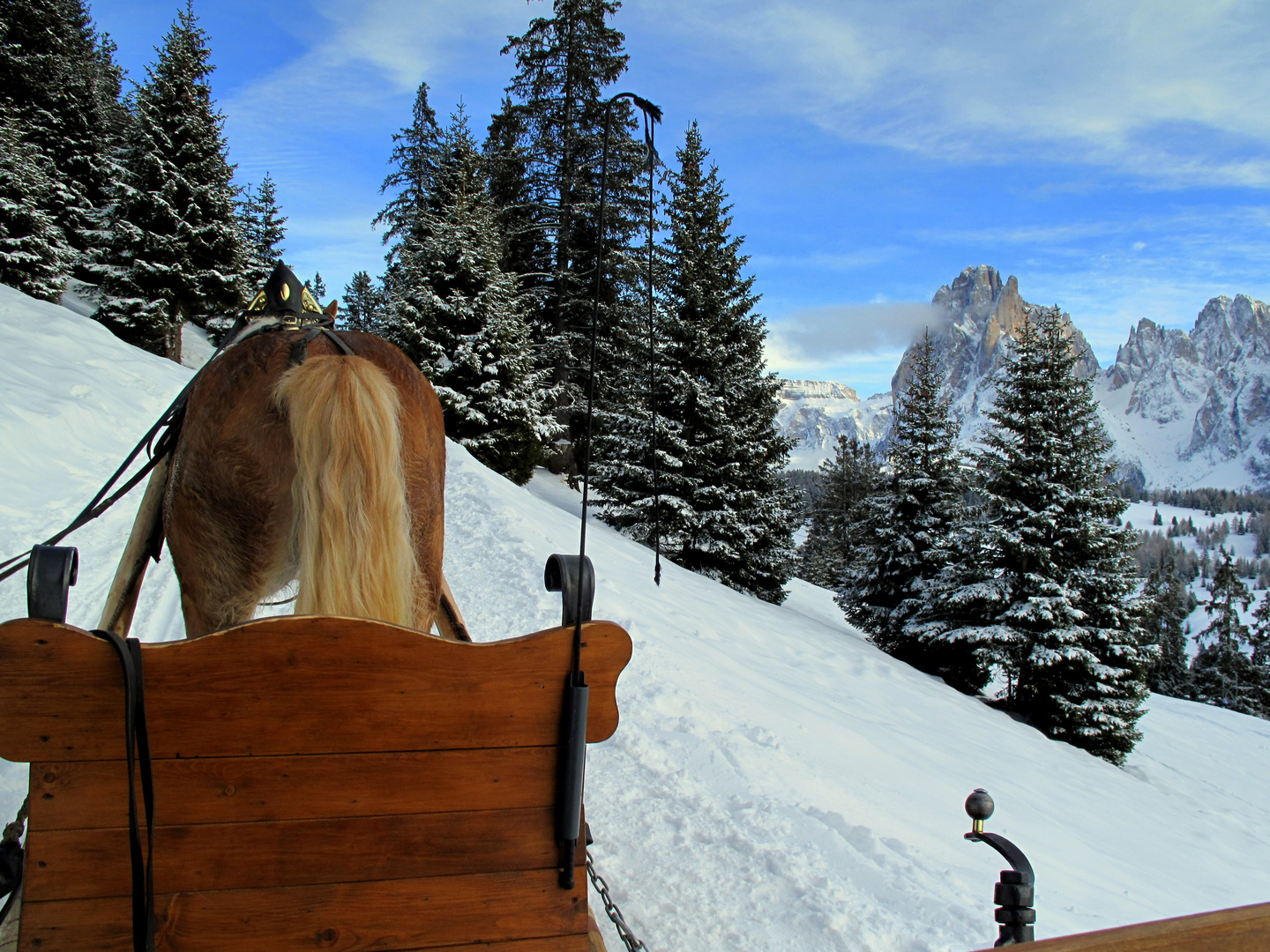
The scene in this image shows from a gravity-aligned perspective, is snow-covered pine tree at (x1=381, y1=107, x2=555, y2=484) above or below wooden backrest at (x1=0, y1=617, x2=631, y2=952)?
above

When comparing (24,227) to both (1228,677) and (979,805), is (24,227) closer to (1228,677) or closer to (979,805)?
(979,805)

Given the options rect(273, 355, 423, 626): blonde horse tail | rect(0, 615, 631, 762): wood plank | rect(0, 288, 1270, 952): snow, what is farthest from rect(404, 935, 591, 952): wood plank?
rect(0, 288, 1270, 952): snow

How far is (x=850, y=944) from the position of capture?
101 inches

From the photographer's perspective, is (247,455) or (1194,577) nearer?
(247,455)

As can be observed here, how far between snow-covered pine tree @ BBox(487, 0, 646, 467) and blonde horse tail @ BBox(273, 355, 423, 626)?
1832 cm

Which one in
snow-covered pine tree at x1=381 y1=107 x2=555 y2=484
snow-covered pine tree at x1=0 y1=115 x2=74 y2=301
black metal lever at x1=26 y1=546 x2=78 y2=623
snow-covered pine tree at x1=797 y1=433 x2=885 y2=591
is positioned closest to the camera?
black metal lever at x1=26 y1=546 x2=78 y2=623

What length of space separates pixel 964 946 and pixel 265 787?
8.59ft

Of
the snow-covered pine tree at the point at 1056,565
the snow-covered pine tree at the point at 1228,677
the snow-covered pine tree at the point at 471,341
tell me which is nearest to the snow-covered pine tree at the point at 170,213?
the snow-covered pine tree at the point at 471,341

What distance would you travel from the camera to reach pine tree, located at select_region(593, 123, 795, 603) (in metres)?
14.7

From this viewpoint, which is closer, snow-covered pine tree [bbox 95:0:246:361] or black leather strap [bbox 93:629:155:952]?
black leather strap [bbox 93:629:155:952]

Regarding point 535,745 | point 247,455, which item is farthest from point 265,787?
point 247,455

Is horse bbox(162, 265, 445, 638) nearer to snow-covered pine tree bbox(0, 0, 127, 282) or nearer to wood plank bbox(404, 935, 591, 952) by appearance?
wood plank bbox(404, 935, 591, 952)

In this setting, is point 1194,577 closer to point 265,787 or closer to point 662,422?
point 662,422

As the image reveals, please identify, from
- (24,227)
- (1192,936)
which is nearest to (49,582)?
(1192,936)
